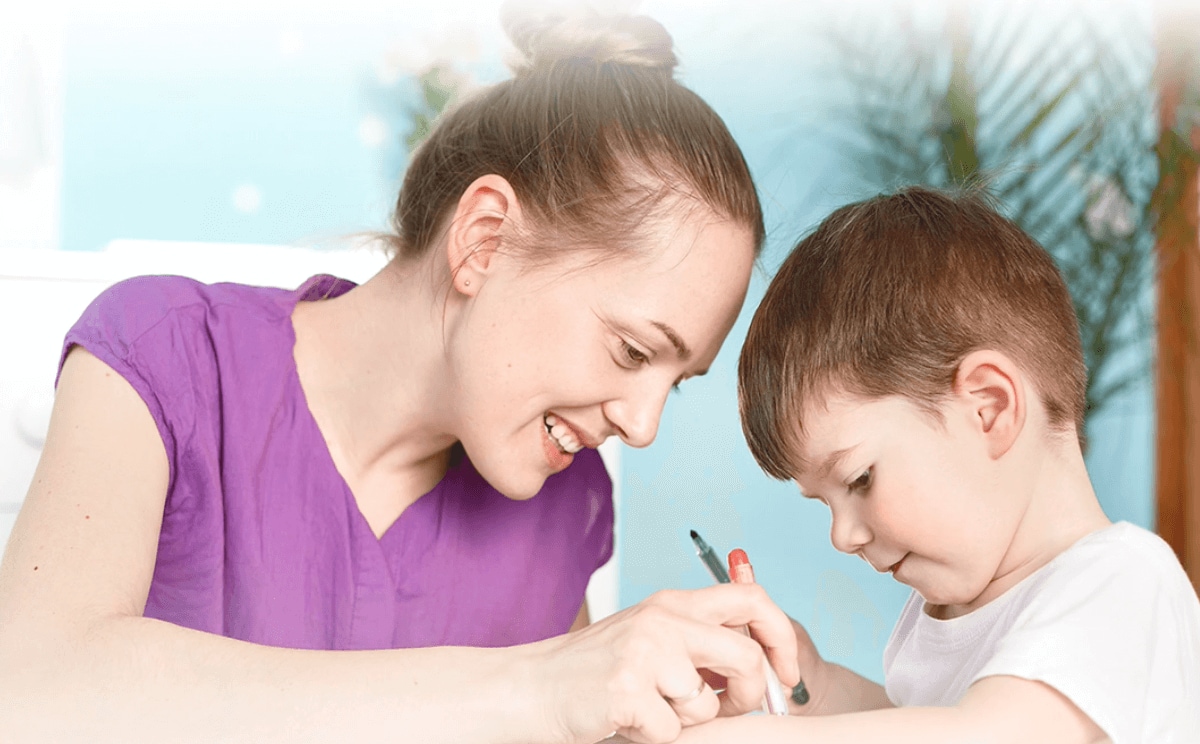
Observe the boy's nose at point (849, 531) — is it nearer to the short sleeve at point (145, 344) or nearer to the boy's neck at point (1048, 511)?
the boy's neck at point (1048, 511)

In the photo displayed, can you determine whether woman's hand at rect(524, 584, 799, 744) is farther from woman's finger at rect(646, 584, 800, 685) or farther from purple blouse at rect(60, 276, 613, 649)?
purple blouse at rect(60, 276, 613, 649)

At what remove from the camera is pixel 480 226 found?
918mm

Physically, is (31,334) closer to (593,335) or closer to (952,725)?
(593,335)

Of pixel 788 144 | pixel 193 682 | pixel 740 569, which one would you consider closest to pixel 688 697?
pixel 740 569

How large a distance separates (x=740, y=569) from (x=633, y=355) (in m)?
0.20

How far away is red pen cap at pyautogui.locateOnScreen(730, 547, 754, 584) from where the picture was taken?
776 mm

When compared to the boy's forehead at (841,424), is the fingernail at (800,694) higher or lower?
lower

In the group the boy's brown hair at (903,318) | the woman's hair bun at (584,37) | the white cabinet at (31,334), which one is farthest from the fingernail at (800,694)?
the white cabinet at (31,334)

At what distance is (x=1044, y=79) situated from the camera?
6.59 feet

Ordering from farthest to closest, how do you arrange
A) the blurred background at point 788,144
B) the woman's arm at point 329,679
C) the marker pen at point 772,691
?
the blurred background at point 788,144 → the marker pen at point 772,691 → the woman's arm at point 329,679

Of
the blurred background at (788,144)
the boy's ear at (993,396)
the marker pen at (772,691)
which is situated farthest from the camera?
the blurred background at (788,144)

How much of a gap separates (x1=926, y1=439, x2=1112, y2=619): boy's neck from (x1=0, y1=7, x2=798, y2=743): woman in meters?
0.24

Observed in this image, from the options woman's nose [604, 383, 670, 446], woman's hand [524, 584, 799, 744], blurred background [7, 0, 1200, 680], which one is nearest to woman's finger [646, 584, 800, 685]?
woman's hand [524, 584, 799, 744]

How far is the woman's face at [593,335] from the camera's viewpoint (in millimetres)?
869
